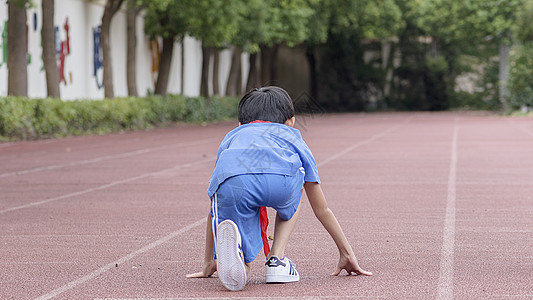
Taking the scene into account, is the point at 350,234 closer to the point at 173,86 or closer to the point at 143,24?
the point at 143,24

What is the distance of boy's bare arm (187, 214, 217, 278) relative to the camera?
6.10 meters

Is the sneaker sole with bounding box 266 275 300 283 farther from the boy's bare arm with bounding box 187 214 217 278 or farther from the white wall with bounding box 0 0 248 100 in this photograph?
the white wall with bounding box 0 0 248 100

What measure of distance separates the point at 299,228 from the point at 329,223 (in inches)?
103

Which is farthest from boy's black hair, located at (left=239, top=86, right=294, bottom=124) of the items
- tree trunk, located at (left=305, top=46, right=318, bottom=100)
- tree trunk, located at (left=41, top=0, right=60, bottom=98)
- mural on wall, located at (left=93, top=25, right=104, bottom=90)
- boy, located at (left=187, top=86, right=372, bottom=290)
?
tree trunk, located at (left=305, top=46, right=318, bottom=100)

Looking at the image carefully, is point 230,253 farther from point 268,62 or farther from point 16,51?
point 268,62

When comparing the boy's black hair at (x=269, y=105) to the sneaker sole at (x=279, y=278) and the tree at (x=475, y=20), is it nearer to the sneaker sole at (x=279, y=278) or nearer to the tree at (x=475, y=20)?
the sneaker sole at (x=279, y=278)

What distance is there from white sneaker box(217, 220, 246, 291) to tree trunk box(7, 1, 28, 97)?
19453 mm

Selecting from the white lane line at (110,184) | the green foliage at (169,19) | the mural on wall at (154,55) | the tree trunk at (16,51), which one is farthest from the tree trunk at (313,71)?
the white lane line at (110,184)

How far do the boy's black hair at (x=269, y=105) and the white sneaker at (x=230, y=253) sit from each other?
0.85m

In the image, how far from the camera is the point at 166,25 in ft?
113

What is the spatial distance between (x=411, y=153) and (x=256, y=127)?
43.5ft

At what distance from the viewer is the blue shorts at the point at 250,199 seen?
19.2 ft

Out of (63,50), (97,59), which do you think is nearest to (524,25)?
(97,59)

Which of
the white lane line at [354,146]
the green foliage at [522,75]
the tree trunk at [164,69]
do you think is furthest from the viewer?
the green foliage at [522,75]
